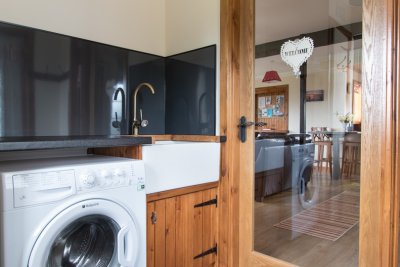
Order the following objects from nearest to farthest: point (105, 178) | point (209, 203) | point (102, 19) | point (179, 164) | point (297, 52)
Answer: point (105, 178), point (179, 164), point (297, 52), point (209, 203), point (102, 19)

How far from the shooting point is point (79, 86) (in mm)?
1974

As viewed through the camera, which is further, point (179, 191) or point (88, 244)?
point (179, 191)

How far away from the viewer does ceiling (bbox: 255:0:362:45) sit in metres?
1.65

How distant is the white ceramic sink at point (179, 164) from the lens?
62.6 inches

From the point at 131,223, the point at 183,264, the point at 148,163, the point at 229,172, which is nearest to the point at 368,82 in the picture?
the point at 229,172

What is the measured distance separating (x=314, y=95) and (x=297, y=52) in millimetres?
304

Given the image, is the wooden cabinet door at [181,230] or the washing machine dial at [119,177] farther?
the wooden cabinet door at [181,230]

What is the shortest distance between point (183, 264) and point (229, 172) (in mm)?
685

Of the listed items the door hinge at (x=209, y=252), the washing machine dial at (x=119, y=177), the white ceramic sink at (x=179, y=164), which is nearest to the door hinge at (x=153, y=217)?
the white ceramic sink at (x=179, y=164)

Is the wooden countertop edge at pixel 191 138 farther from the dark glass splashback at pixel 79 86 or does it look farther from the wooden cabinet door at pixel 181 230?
the wooden cabinet door at pixel 181 230

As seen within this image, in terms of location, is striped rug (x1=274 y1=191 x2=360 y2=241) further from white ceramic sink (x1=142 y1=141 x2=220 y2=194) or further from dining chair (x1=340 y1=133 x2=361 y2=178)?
white ceramic sink (x1=142 y1=141 x2=220 y2=194)

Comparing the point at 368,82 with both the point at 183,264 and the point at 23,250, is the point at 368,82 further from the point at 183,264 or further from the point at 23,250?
the point at 23,250

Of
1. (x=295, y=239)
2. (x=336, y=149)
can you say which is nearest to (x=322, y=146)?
(x=336, y=149)

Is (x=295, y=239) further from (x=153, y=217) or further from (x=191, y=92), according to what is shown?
(x=191, y=92)
